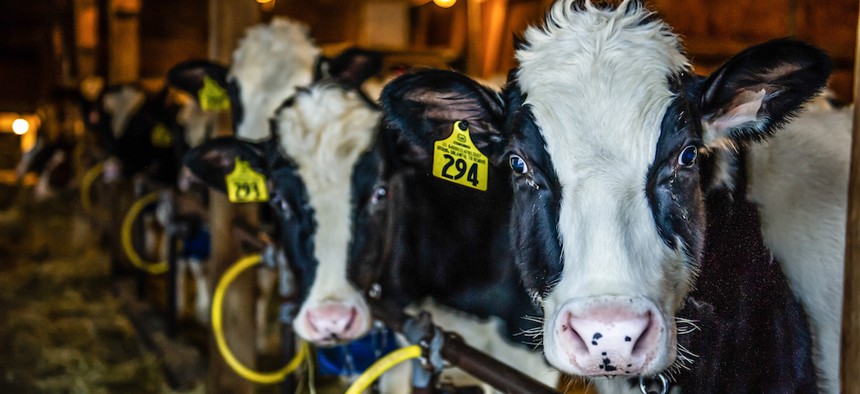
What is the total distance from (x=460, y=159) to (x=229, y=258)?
2.21m

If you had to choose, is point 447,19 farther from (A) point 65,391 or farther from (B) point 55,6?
(A) point 65,391

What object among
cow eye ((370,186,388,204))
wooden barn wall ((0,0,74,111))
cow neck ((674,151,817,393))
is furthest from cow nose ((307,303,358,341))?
wooden barn wall ((0,0,74,111))

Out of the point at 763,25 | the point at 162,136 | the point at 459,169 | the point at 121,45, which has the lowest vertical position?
the point at 162,136

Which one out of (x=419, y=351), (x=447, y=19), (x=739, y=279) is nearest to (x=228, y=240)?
(x=419, y=351)

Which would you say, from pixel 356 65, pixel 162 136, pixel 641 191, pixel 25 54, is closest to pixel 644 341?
pixel 641 191

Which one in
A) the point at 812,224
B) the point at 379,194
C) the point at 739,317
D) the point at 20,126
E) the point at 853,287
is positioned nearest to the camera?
the point at 853,287

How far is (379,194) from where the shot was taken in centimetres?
302

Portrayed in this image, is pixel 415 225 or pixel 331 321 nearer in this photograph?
pixel 331 321

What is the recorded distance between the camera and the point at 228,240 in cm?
414

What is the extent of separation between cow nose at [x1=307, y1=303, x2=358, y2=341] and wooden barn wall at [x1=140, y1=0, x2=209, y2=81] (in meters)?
9.50

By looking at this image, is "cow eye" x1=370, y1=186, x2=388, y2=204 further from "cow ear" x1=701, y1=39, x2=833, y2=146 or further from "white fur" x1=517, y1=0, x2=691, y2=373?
"cow ear" x1=701, y1=39, x2=833, y2=146

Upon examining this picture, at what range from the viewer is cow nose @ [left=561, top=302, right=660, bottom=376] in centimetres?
154

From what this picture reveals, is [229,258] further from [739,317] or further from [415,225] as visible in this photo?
[739,317]

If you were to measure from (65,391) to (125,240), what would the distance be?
1.03 metres
